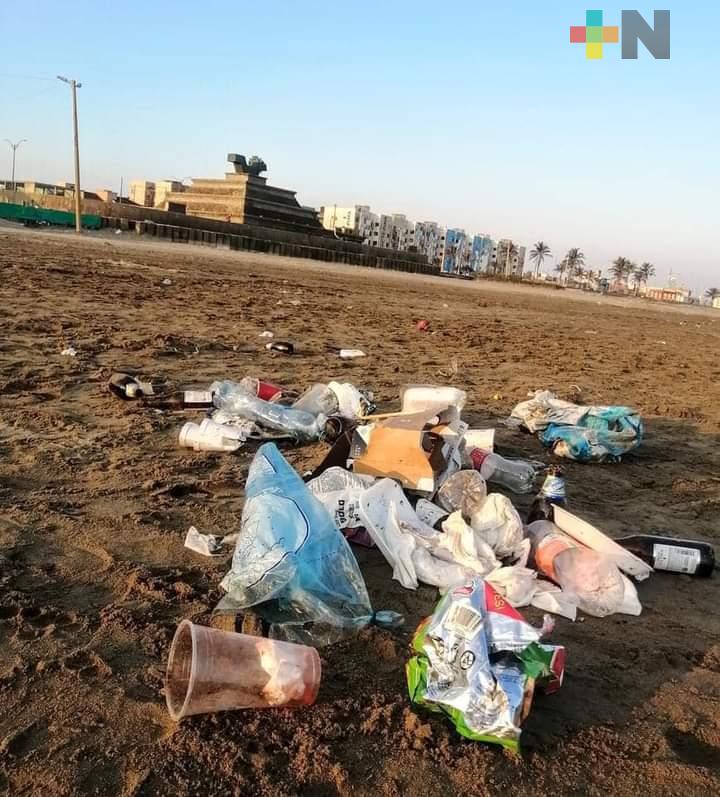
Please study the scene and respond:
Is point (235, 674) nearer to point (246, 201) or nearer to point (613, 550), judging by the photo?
point (613, 550)

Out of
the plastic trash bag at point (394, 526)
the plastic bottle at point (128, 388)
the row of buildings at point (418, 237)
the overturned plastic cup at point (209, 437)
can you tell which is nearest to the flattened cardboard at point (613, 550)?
the plastic trash bag at point (394, 526)

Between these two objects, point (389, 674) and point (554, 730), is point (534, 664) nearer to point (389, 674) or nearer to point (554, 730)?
point (554, 730)

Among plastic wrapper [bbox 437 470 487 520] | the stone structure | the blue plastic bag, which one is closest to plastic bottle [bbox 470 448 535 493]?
plastic wrapper [bbox 437 470 487 520]

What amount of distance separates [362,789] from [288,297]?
35.2 ft

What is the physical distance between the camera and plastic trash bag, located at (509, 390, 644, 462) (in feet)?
13.6

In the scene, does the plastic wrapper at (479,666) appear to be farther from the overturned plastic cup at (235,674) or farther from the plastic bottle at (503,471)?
the plastic bottle at (503,471)

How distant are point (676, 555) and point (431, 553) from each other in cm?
102

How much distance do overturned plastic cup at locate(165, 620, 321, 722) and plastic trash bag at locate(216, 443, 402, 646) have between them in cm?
25

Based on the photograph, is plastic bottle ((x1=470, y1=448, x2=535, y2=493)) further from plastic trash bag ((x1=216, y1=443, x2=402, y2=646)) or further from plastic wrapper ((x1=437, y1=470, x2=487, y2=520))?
A: plastic trash bag ((x1=216, y1=443, x2=402, y2=646))

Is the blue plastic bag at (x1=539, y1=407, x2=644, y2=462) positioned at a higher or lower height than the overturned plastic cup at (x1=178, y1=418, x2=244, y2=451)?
higher

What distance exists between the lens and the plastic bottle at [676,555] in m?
2.78

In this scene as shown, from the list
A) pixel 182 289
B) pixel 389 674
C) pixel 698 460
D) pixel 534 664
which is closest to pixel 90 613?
pixel 389 674

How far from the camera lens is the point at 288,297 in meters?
11.9

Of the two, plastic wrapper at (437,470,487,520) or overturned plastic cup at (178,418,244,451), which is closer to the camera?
plastic wrapper at (437,470,487,520)
